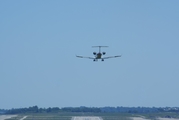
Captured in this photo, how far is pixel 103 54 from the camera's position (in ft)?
213

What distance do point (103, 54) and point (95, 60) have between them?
1.44 meters

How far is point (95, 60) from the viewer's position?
64188 millimetres
